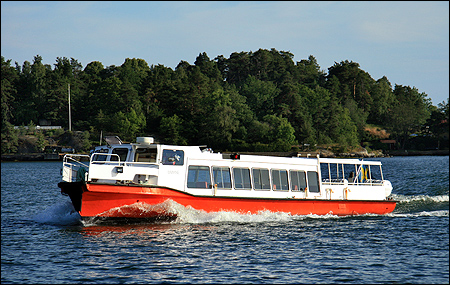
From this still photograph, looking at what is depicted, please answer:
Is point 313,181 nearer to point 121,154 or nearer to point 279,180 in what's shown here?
point 279,180

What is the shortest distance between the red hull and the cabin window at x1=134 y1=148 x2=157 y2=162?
2.23 m

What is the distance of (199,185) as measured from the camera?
24.2 metres

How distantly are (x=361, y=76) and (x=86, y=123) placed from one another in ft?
333

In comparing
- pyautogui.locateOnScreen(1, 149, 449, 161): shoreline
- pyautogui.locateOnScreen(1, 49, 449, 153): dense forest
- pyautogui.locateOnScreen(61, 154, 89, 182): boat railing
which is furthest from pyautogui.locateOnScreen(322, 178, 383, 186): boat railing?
pyautogui.locateOnScreen(1, 49, 449, 153): dense forest

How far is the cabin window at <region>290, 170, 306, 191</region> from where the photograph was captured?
26.9 metres

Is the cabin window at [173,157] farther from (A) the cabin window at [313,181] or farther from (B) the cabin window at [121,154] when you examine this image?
(A) the cabin window at [313,181]

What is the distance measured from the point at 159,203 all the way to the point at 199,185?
2403mm

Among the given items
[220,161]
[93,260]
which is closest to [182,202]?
[220,161]

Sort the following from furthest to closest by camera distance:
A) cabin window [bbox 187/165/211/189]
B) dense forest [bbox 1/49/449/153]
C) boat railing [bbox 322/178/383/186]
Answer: dense forest [bbox 1/49/449/153], boat railing [bbox 322/178/383/186], cabin window [bbox 187/165/211/189]

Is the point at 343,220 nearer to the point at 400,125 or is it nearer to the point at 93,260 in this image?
the point at 93,260

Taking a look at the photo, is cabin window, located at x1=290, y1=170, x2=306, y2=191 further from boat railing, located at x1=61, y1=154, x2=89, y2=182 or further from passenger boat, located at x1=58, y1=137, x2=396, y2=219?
boat railing, located at x1=61, y1=154, x2=89, y2=182

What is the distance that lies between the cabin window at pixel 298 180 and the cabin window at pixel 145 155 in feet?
25.2

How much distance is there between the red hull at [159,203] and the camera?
71.5 feet

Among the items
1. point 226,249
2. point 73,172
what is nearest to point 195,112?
point 73,172
